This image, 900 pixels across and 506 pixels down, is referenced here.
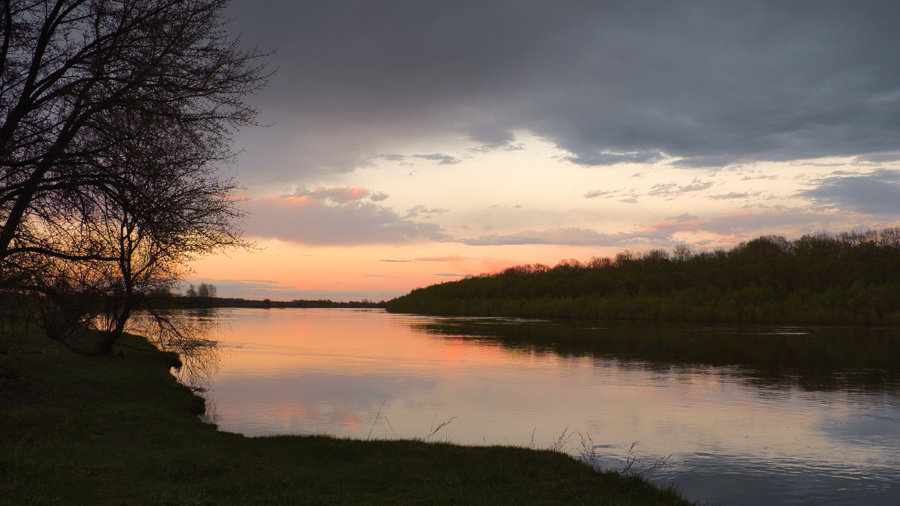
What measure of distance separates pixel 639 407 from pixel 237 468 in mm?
21478

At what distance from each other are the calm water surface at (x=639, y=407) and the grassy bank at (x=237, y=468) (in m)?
4.19

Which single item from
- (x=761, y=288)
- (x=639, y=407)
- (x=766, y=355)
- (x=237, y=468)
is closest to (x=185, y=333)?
(x=237, y=468)

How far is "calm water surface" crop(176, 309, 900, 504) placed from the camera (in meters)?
19.8

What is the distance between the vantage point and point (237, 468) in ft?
49.8

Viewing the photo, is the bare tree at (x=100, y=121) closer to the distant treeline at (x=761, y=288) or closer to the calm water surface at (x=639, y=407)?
the calm water surface at (x=639, y=407)

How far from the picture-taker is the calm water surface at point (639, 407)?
64.9 ft

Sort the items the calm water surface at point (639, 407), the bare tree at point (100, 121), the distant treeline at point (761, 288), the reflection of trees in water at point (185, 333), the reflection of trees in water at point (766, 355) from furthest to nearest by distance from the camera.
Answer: the distant treeline at point (761, 288), the reflection of trees in water at point (766, 355), the reflection of trees in water at point (185, 333), the calm water surface at point (639, 407), the bare tree at point (100, 121)

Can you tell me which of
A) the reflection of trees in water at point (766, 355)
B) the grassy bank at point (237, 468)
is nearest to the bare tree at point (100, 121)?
the grassy bank at point (237, 468)

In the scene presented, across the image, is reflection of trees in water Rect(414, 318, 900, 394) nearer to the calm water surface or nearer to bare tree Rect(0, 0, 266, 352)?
the calm water surface

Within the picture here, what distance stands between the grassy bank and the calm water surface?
4191 mm

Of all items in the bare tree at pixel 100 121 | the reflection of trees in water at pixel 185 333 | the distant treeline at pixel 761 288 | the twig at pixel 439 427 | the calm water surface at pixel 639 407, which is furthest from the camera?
the distant treeline at pixel 761 288

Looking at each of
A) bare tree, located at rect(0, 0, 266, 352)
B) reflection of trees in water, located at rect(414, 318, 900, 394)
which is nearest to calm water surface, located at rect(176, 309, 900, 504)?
reflection of trees in water, located at rect(414, 318, 900, 394)

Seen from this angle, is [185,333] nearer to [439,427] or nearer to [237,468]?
[439,427]

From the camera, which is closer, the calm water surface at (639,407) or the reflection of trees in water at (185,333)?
the calm water surface at (639,407)
